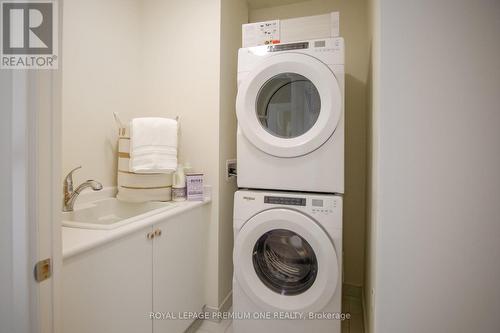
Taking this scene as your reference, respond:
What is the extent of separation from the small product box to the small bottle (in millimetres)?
48

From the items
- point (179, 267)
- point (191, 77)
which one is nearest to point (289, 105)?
point (191, 77)

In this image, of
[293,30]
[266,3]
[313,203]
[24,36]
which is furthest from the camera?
[266,3]

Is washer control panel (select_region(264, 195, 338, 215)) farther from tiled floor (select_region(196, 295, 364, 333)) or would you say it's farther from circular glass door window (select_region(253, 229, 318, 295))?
tiled floor (select_region(196, 295, 364, 333))

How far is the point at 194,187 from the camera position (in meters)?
1.67

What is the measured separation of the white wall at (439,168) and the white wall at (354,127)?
115 centimetres

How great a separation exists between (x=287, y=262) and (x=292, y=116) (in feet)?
2.97

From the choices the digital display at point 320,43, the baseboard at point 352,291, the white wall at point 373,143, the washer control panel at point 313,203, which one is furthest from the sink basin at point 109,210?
the baseboard at point 352,291

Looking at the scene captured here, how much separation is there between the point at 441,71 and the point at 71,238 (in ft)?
4.85

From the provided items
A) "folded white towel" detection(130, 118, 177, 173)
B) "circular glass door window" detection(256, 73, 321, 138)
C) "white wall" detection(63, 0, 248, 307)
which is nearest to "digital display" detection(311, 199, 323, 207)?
"circular glass door window" detection(256, 73, 321, 138)

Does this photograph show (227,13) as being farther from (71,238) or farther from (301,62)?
(71,238)

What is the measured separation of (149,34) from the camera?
1.89m

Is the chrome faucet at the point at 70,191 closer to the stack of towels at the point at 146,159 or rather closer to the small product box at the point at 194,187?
the stack of towels at the point at 146,159

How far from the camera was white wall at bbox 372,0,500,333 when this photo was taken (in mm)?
839

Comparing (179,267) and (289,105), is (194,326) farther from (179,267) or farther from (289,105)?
(289,105)
